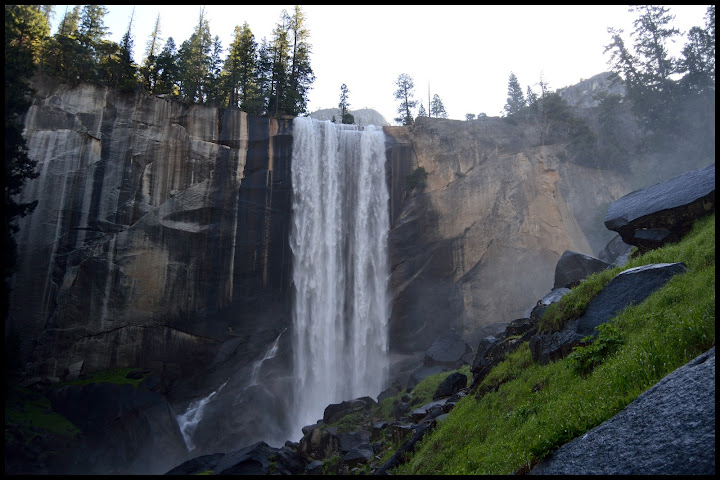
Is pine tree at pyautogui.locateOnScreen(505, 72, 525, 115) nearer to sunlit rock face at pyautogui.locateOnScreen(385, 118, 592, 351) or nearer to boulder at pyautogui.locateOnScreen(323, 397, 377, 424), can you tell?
sunlit rock face at pyautogui.locateOnScreen(385, 118, 592, 351)

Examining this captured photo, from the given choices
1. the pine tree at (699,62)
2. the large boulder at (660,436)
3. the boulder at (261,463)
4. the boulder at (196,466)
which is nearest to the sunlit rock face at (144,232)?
the boulder at (196,466)

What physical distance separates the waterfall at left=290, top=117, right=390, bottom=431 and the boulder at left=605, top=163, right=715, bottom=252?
67.1ft

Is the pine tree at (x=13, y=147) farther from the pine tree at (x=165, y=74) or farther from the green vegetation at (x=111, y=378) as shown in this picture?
Answer: the pine tree at (x=165, y=74)

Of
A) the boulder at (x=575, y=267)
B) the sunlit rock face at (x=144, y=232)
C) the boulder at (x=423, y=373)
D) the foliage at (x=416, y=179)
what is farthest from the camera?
the foliage at (x=416, y=179)

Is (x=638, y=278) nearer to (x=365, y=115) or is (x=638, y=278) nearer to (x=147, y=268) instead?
(x=147, y=268)

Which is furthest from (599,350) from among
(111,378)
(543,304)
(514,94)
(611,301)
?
(514,94)

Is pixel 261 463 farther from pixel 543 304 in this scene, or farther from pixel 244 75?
pixel 244 75

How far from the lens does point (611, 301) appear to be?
10.2 meters

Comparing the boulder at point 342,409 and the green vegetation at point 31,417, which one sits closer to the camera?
the green vegetation at point 31,417

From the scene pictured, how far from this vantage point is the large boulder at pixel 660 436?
431 centimetres

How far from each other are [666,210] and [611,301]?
460 cm

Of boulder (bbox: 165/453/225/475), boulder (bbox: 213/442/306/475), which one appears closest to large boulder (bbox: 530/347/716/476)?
boulder (bbox: 213/442/306/475)

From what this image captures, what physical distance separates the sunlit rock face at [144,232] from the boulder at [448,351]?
10.8 m

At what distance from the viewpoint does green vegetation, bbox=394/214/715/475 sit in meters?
6.23
